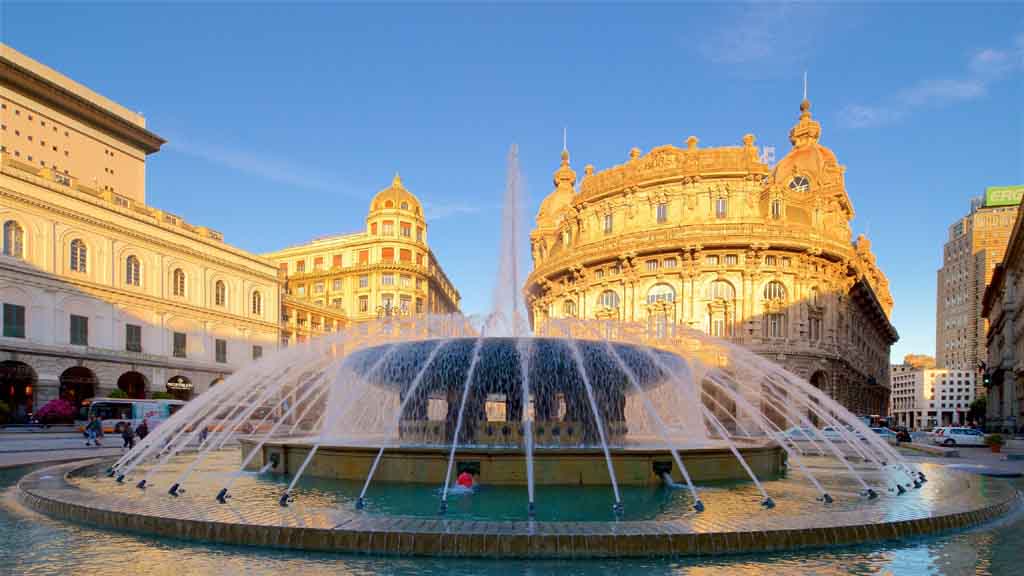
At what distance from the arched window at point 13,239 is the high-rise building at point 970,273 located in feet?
463

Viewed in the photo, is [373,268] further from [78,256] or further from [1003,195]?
[1003,195]

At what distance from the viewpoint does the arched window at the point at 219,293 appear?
57688 millimetres

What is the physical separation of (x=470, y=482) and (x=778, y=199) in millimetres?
48383

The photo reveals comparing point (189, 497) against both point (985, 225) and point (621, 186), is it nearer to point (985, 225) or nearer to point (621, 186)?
point (621, 186)

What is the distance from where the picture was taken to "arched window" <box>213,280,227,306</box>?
189 ft

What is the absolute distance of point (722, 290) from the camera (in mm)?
52281

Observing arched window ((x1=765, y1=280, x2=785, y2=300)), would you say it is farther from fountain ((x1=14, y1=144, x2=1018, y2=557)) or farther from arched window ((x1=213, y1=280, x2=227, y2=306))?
arched window ((x1=213, y1=280, x2=227, y2=306))

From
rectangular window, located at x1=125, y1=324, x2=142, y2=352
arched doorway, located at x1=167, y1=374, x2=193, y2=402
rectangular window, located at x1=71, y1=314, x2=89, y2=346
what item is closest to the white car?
arched doorway, located at x1=167, y1=374, x2=193, y2=402

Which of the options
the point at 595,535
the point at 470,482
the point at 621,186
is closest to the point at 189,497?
the point at 470,482

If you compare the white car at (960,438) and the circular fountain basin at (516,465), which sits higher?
the circular fountain basin at (516,465)

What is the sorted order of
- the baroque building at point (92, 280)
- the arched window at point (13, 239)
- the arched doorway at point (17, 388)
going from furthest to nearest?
1. the baroque building at point (92, 280)
2. the arched doorway at point (17, 388)
3. the arched window at point (13, 239)

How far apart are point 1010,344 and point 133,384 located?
70.9 metres

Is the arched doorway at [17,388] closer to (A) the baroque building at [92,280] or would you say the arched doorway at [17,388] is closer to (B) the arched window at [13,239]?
(A) the baroque building at [92,280]

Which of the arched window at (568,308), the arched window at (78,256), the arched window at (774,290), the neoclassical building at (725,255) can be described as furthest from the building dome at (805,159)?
Answer: the arched window at (78,256)
